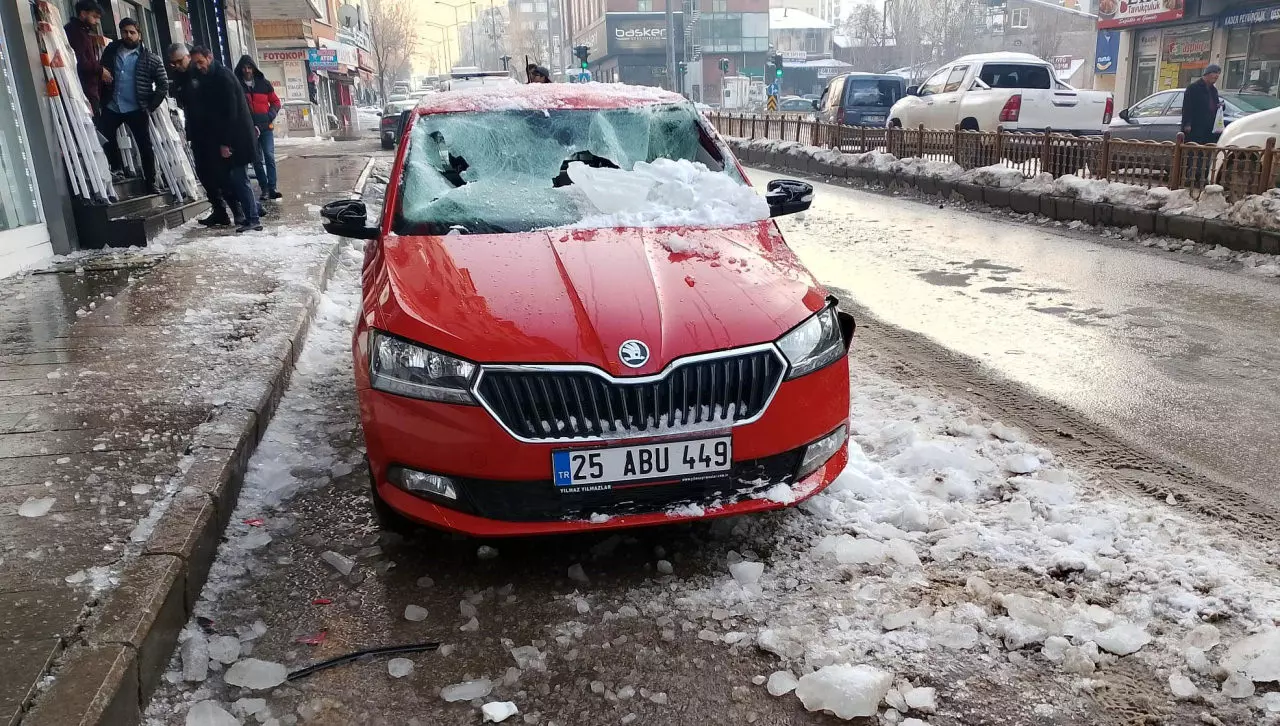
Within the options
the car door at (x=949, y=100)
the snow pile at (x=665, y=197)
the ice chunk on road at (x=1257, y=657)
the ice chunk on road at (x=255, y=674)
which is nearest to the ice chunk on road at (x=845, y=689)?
the ice chunk on road at (x=1257, y=657)

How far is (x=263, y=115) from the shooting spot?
1365cm

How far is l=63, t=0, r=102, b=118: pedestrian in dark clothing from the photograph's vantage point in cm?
930

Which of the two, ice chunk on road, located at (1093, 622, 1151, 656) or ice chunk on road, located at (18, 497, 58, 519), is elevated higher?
ice chunk on road, located at (18, 497, 58, 519)

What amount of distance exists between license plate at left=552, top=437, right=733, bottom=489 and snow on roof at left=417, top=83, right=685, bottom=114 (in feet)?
7.81

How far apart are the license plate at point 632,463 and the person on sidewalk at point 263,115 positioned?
34.5 ft

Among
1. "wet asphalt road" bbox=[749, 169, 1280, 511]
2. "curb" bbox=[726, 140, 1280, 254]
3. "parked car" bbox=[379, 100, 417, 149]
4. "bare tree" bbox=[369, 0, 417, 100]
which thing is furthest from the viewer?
"bare tree" bbox=[369, 0, 417, 100]

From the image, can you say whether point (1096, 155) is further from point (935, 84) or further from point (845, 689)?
point (845, 689)

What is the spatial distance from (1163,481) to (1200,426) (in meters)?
0.88

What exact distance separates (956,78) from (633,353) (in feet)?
55.8

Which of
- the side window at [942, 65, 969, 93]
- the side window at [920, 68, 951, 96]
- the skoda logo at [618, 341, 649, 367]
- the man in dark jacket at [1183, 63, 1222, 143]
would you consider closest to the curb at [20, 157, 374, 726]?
the skoda logo at [618, 341, 649, 367]

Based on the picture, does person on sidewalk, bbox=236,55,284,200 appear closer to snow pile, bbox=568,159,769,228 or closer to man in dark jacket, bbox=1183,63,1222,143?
snow pile, bbox=568,159,769,228

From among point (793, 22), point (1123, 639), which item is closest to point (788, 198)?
point (1123, 639)

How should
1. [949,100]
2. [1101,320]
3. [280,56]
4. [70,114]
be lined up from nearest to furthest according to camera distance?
[1101,320] < [70,114] < [949,100] < [280,56]

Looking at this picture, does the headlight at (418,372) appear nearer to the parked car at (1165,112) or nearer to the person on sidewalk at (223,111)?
the person on sidewalk at (223,111)
